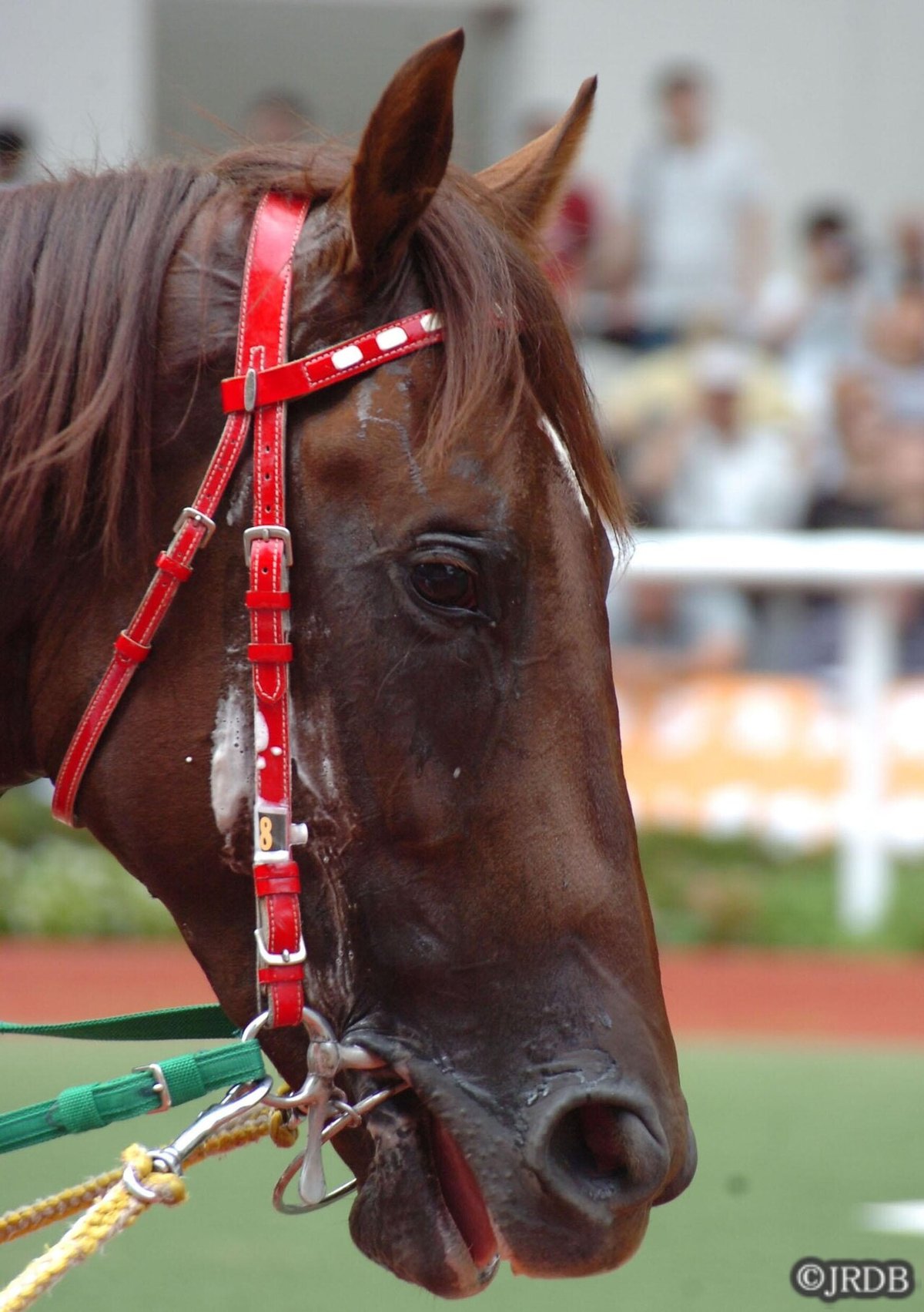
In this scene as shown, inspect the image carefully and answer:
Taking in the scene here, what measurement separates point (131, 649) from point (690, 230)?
7.48 meters

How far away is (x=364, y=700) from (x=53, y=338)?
22.5 inches

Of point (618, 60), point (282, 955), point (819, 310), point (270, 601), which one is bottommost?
point (282, 955)

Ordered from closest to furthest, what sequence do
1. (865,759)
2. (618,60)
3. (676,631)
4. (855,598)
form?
(865,759)
(855,598)
(676,631)
(618,60)

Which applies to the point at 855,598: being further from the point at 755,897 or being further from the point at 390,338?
the point at 390,338

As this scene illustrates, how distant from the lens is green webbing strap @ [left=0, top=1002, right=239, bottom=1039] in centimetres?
219

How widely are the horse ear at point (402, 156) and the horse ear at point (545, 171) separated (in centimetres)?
42

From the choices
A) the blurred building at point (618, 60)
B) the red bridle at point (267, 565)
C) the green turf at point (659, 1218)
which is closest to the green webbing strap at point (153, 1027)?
the red bridle at point (267, 565)

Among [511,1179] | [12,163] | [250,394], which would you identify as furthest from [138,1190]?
[12,163]

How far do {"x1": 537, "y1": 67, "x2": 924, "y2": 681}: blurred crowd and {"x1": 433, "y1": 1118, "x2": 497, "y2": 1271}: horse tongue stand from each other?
5264mm

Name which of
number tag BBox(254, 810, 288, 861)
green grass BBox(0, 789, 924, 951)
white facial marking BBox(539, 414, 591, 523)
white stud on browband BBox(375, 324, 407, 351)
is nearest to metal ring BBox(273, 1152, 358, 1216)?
number tag BBox(254, 810, 288, 861)

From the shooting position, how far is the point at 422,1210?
189cm

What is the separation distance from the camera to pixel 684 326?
8.77 m

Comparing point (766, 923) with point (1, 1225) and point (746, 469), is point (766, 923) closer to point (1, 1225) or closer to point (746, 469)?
point (746, 469)

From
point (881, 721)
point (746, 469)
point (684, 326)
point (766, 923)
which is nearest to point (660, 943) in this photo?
point (766, 923)
